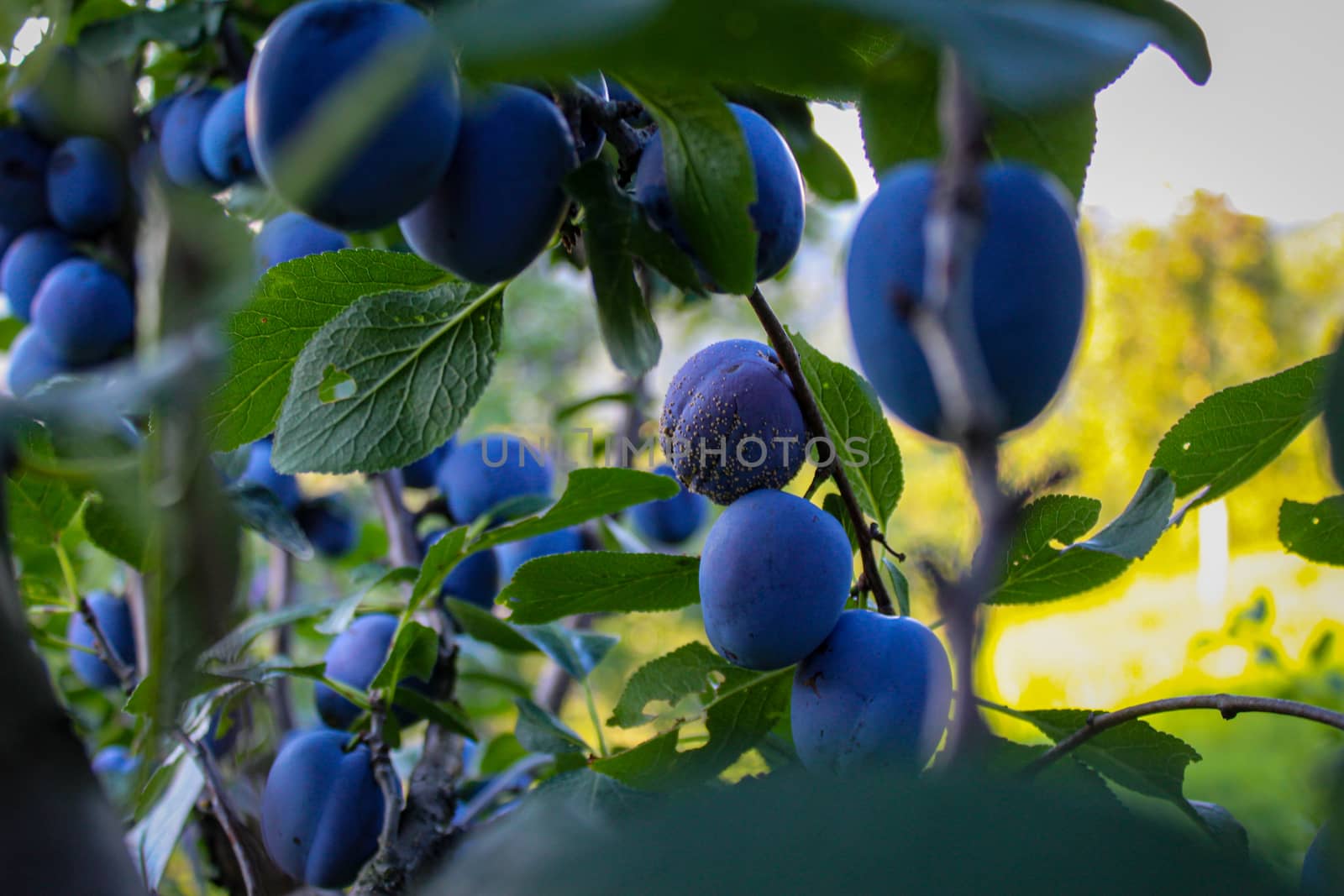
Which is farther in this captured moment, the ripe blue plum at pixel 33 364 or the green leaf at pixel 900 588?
the ripe blue plum at pixel 33 364

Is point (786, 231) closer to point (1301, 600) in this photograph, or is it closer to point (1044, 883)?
point (1044, 883)

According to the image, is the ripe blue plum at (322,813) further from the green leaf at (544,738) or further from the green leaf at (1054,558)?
the green leaf at (1054,558)

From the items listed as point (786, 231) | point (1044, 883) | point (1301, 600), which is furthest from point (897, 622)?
point (1301, 600)

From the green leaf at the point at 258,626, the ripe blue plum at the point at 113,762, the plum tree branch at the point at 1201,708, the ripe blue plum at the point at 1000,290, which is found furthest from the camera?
the ripe blue plum at the point at 113,762

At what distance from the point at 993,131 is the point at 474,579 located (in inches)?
24.4

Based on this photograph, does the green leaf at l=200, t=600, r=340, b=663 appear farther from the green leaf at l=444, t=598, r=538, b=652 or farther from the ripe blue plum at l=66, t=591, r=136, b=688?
the ripe blue plum at l=66, t=591, r=136, b=688

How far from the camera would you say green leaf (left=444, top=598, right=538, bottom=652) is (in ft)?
2.11

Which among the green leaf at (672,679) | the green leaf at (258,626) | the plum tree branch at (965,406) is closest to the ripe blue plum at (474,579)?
the green leaf at (258,626)

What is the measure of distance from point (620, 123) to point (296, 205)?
0.14m

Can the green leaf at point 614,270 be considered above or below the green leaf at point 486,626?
above

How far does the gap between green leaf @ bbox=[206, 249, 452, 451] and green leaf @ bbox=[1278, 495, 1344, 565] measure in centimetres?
45

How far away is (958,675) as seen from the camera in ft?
0.52

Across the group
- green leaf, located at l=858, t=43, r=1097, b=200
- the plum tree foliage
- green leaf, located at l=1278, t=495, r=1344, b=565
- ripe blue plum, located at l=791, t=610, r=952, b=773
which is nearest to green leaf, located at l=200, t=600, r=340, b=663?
the plum tree foliage

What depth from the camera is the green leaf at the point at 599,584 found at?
1.64ft
